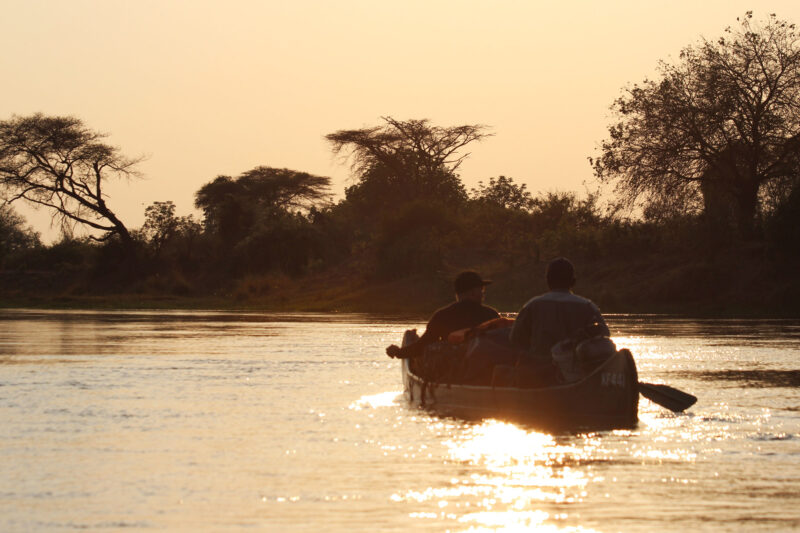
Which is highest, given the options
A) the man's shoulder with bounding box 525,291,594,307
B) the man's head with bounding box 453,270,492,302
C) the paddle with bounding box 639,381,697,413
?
the man's head with bounding box 453,270,492,302

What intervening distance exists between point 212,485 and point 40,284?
62.2 meters

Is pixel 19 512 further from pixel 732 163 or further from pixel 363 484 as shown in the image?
pixel 732 163

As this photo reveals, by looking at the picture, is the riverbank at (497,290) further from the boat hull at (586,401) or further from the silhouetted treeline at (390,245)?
the boat hull at (586,401)

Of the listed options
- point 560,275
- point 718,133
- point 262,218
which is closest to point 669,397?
point 560,275

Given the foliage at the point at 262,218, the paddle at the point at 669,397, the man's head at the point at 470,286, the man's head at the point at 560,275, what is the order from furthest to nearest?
the foliage at the point at 262,218, the man's head at the point at 470,286, the paddle at the point at 669,397, the man's head at the point at 560,275

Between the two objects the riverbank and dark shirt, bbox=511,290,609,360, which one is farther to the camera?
the riverbank

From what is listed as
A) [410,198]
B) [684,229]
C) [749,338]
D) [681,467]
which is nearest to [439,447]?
[681,467]

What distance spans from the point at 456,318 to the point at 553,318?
6.20 ft

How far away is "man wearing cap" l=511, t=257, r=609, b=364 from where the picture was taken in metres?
12.9

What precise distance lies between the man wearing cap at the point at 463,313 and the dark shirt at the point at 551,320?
4.87 ft

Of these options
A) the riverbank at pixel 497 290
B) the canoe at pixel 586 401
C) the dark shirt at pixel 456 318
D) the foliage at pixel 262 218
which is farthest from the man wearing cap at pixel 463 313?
the foliage at pixel 262 218

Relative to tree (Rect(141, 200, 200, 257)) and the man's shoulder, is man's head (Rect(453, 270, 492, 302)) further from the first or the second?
tree (Rect(141, 200, 200, 257))

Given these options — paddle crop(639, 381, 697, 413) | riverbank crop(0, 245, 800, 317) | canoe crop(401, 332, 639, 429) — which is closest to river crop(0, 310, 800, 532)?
paddle crop(639, 381, 697, 413)

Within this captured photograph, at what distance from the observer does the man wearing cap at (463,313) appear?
14.6 meters
